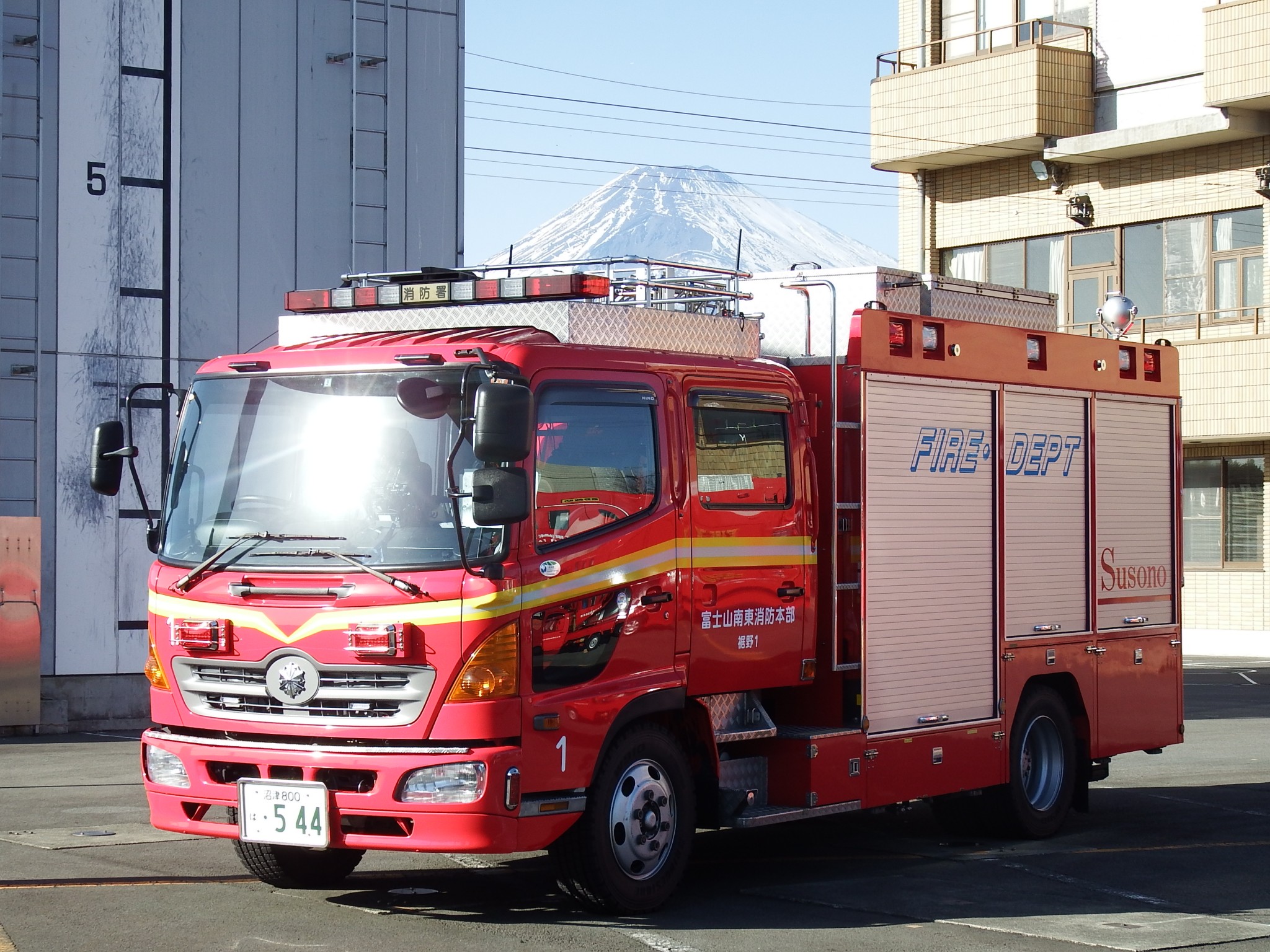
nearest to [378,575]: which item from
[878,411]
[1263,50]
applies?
[878,411]

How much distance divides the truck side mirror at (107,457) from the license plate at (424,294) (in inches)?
65.3

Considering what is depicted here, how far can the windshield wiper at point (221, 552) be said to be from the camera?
27.2 ft

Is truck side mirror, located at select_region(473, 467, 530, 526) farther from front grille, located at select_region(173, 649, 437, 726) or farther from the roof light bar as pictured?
the roof light bar

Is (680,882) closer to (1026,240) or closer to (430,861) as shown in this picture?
(430,861)

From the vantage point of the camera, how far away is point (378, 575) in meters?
7.96

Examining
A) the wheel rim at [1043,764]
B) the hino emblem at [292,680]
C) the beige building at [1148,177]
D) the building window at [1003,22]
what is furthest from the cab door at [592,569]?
the building window at [1003,22]

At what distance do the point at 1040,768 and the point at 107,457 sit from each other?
6409 millimetres

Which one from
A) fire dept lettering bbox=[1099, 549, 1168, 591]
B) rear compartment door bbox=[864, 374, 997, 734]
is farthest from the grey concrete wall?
rear compartment door bbox=[864, 374, 997, 734]

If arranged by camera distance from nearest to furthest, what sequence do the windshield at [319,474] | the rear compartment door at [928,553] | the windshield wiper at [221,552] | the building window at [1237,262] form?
the windshield at [319,474]
the windshield wiper at [221,552]
the rear compartment door at [928,553]
the building window at [1237,262]

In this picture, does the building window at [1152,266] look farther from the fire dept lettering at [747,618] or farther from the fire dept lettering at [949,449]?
the fire dept lettering at [747,618]

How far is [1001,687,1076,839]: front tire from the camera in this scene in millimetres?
11414

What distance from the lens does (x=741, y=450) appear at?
9.34m

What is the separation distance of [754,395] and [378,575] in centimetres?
254

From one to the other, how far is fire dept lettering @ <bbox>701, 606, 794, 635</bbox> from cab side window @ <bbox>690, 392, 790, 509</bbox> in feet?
1.79
